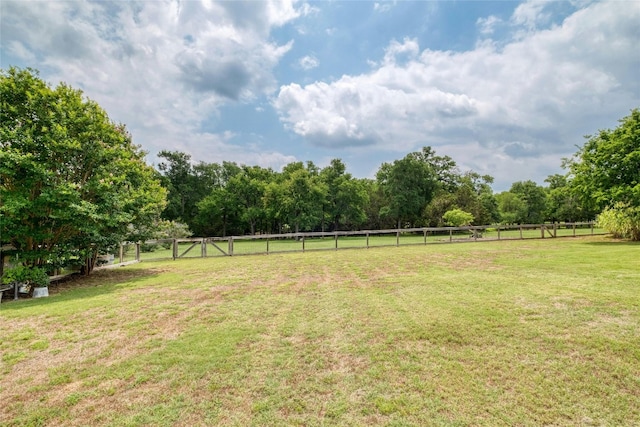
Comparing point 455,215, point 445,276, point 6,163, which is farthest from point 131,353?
point 455,215

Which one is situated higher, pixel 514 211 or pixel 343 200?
pixel 343 200

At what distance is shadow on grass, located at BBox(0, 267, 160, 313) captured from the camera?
6.82 metres

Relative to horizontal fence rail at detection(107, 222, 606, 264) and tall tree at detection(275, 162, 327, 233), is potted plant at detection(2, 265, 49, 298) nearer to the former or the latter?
horizontal fence rail at detection(107, 222, 606, 264)

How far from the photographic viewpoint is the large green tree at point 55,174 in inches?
296

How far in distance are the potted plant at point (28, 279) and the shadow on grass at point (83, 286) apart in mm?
234

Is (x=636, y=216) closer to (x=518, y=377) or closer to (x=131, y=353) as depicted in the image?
(x=518, y=377)

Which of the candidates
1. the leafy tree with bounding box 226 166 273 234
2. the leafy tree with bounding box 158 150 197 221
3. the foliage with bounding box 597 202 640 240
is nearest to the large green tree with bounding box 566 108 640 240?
the foliage with bounding box 597 202 640 240

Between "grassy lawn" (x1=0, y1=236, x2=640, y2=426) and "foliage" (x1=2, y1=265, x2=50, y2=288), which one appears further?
"foliage" (x1=2, y1=265, x2=50, y2=288)

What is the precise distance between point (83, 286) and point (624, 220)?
24670 mm

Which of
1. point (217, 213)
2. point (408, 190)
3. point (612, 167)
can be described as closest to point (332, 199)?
point (408, 190)

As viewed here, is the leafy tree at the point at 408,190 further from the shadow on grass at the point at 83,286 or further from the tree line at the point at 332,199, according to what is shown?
the shadow on grass at the point at 83,286

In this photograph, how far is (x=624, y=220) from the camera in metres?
16.3

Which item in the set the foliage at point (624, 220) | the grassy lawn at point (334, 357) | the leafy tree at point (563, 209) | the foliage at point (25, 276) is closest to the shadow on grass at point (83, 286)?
the grassy lawn at point (334, 357)

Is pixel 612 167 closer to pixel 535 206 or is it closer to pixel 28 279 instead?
pixel 28 279
